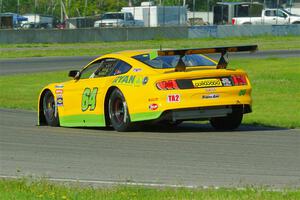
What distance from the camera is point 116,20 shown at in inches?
2457

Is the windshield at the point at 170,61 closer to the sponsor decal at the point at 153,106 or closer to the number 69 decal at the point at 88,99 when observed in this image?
the sponsor decal at the point at 153,106

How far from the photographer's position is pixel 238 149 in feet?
37.8

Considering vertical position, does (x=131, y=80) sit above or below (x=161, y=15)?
above

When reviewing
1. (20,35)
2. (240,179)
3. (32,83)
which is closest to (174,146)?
(240,179)

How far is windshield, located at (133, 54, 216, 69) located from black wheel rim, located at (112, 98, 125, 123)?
2.39 feet

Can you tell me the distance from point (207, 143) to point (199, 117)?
1.16m

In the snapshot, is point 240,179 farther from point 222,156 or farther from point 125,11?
point 125,11

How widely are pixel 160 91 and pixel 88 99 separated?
5.84 ft

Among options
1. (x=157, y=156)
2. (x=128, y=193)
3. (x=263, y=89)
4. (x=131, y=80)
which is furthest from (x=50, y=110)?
(x=263, y=89)

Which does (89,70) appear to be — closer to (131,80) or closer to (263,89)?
(131,80)

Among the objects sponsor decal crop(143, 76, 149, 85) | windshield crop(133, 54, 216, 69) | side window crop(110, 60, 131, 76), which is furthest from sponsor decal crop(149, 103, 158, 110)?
side window crop(110, 60, 131, 76)

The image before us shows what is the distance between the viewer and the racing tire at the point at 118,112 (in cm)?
1376

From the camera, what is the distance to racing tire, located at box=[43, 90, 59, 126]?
1547 cm

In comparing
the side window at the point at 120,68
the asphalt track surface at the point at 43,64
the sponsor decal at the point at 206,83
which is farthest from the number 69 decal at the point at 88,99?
the asphalt track surface at the point at 43,64
